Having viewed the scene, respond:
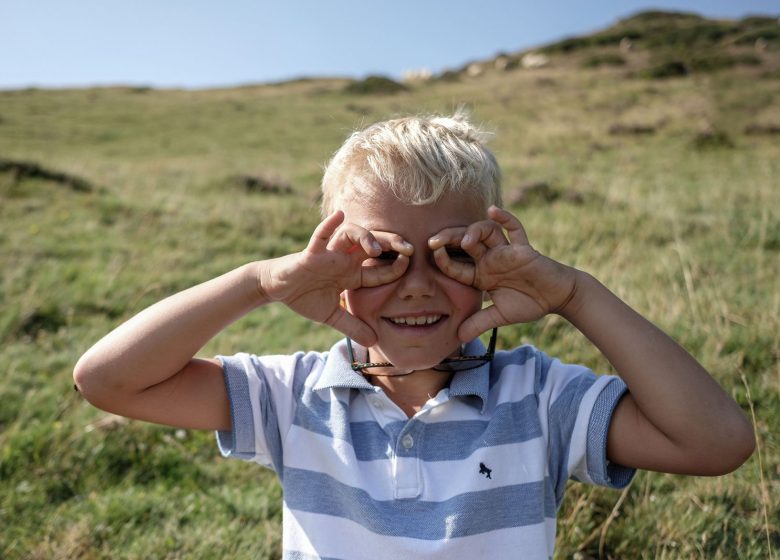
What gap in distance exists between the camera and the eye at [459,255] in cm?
170

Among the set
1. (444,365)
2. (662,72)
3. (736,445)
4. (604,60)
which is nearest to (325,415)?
(444,365)

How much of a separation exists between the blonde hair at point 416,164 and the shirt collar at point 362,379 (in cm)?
49

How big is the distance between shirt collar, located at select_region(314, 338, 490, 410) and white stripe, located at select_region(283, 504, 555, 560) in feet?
1.07

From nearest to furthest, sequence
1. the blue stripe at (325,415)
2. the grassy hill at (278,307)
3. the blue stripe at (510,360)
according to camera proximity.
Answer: the blue stripe at (325,415) → the blue stripe at (510,360) → the grassy hill at (278,307)

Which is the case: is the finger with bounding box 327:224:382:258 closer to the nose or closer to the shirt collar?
the nose

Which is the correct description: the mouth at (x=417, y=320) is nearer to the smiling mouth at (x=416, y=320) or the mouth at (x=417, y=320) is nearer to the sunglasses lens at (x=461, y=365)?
the smiling mouth at (x=416, y=320)

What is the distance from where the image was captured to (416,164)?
176 centimetres

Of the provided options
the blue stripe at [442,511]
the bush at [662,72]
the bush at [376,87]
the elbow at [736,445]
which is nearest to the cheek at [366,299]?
the blue stripe at [442,511]

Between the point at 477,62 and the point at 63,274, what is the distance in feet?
159

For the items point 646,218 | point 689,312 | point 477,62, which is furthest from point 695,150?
point 477,62

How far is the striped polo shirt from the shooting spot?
1.60 m

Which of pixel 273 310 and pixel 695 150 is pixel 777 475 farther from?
pixel 695 150

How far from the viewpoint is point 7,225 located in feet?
22.2

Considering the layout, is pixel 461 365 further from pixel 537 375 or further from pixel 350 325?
pixel 350 325
